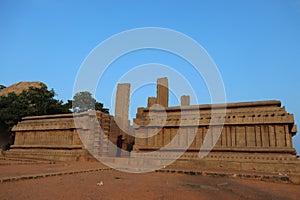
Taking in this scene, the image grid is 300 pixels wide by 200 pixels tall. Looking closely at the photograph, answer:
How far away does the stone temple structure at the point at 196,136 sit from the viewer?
11.8m

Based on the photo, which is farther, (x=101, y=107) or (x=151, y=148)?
(x=101, y=107)

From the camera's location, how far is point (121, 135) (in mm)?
21609

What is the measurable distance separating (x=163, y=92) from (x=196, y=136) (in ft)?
22.5

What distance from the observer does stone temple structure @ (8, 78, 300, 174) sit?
11844mm

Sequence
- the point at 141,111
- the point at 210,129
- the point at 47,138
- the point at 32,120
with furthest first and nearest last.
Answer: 1. the point at 32,120
2. the point at 47,138
3. the point at 141,111
4. the point at 210,129

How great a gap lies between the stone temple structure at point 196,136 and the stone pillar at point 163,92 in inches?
4.5

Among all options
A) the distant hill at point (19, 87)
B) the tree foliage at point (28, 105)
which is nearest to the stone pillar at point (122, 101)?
the tree foliage at point (28, 105)

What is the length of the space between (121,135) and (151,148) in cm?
762

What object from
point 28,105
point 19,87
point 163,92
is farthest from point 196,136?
point 19,87

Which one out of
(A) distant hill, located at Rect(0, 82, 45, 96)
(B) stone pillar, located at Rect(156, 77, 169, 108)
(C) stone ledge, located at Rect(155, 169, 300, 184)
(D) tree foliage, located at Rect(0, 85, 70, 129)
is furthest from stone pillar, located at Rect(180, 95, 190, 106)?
(A) distant hill, located at Rect(0, 82, 45, 96)

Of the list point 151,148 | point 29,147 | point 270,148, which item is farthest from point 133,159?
point 29,147

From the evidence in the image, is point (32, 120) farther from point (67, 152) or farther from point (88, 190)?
point (88, 190)

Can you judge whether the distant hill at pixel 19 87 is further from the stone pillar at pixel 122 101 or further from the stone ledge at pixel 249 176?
the stone ledge at pixel 249 176

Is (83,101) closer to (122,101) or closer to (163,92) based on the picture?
(122,101)
